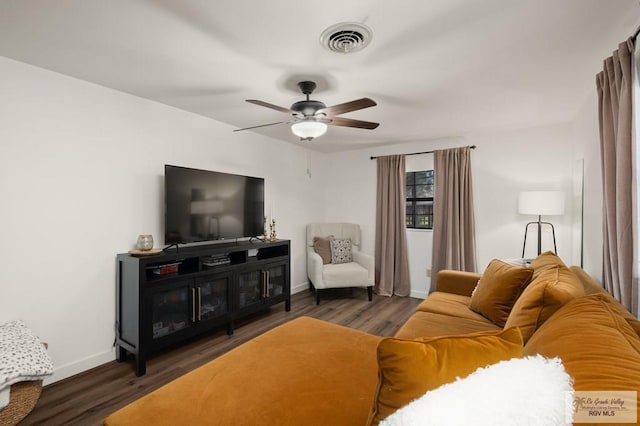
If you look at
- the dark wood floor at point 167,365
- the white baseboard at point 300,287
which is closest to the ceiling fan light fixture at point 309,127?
the dark wood floor at point 167,365

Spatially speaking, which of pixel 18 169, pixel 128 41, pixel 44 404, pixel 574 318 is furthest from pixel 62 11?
pixel 574 318

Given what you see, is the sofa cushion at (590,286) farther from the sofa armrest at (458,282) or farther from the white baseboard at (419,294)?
the white baseboard at (419,294)

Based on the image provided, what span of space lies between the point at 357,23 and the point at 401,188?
3143 millimetres

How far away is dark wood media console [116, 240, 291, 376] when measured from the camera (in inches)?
94.7

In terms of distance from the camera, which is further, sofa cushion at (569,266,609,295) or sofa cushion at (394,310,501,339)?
sofa cushion at (394,310,501,339)

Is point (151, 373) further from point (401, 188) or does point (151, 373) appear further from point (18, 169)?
point (401, 188)

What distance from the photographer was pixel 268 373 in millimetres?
1353

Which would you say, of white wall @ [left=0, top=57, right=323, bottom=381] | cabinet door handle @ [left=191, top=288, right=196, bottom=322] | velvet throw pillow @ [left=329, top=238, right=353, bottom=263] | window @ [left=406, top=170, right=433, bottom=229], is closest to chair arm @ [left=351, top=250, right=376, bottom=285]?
velvet throw pillow @ [left=329, top=238, right=353, bottom=263]

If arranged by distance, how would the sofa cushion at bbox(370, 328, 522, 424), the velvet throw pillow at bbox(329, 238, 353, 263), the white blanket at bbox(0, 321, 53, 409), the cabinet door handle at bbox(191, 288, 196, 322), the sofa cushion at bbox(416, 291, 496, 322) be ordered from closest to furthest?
the sofa cushion at bbox(370, 328, 522, 424) < the white blanket at bbox(0, 321, 53, 409) < the sofa cushion at bbox(416, 291, 496, 322) < the cabinet door handle at bbox(191, 288, 196, 322) < the velvet throw pillow at bbox(329, 238, 353, 263)

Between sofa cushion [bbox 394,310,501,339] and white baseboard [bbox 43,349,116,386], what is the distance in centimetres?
247

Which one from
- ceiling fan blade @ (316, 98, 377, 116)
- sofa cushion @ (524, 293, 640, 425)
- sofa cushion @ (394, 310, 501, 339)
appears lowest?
sofa cushion @ (394, 310, 501, 339)

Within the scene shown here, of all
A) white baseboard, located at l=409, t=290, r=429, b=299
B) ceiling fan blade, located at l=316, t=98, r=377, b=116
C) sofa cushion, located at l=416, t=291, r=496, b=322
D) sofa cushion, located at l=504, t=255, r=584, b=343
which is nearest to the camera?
sofa cushion, located at l=504, t=255, r=584, b=343

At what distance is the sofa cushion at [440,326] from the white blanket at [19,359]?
2.13 meters

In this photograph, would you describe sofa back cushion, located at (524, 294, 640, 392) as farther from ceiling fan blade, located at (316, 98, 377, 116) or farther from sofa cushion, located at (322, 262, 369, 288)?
sofa cushion, located at (322, 262, 369, 288)
